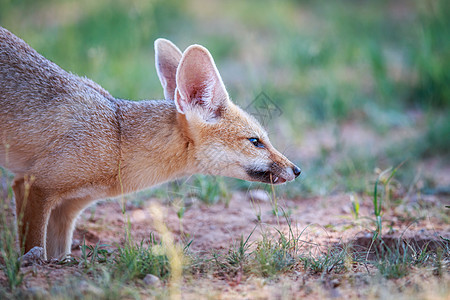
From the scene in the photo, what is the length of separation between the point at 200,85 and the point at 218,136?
0.43 m

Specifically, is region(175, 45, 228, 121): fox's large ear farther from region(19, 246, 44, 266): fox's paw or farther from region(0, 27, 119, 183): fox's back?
region(19, 246, 44, 266): fox's paw

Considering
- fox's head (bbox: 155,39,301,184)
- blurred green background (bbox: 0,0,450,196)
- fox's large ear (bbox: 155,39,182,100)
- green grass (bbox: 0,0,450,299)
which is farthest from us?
blurred green background (bbox: 0,0,450,196)

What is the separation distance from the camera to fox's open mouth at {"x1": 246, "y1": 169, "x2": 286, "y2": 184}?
3873mm

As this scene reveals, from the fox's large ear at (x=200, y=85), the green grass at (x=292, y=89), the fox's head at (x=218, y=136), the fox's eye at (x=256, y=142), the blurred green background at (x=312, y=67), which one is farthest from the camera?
the blurred green background at (x=312, y=67)

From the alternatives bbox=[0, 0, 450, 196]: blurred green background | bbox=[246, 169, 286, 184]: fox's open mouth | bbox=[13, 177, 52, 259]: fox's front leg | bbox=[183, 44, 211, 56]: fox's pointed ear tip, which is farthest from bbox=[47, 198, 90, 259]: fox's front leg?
bbox=[0, 0, 450, 196]: blurred green background

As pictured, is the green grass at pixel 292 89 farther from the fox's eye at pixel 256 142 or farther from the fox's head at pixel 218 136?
the fox's eye at pixel 256 142

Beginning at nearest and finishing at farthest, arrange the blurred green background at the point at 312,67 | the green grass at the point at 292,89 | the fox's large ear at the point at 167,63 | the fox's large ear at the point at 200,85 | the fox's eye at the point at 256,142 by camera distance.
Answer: the green grass at the point at 292,89 < the fox's large ear at the point at 200,85 < the fox's eye at the point at 256,142 < the fox's large ear at the point at 167,63 < the blurred green background at the point at 312,67

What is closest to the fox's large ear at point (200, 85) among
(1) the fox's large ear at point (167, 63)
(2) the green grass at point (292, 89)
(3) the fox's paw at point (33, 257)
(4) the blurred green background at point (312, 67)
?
(1) the fox's large ear at point (167, 63)

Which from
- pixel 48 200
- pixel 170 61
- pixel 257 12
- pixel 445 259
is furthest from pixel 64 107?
pixel 257 12

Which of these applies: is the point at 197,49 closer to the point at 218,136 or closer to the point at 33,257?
the point at 218,136

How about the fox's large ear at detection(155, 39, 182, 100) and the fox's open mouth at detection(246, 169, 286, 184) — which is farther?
the fox's large ear at detection(155, 39, 182, 100)

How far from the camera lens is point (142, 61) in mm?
9297

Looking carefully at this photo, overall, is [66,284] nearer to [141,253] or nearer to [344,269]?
[141,253]

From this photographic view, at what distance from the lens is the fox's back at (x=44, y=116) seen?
139 inches
